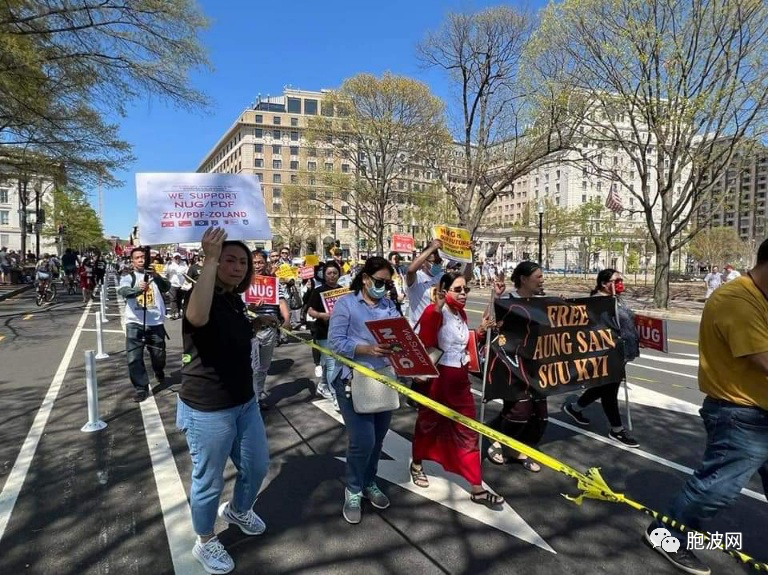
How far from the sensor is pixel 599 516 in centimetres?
363

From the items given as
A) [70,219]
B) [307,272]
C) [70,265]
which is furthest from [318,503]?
[70,219]

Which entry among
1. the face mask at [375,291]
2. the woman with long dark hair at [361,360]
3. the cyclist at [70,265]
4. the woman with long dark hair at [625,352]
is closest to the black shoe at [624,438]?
the woman with long dark hair at [625,352]

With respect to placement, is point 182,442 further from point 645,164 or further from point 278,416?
point 645,164

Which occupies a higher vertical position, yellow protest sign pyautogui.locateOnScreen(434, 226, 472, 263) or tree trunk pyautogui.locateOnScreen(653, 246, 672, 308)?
yellow protest sign pyautogui.locateOnScreen(434, 226, 472, 263)

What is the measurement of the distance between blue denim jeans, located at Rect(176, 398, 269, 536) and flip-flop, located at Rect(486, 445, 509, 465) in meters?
2.34

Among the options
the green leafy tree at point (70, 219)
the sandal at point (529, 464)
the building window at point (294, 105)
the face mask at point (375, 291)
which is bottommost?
the sandal at point (529, 464)

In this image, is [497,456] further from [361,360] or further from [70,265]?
[70,265]

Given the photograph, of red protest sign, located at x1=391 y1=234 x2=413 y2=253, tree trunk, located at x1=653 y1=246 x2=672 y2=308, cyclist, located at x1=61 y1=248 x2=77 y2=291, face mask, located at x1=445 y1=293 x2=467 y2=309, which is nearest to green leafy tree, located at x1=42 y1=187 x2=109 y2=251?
cyclist, located at x1=61 y1=248 x2=77 y2=291

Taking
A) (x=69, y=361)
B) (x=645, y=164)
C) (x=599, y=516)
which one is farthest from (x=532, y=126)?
(x=599, y=516)

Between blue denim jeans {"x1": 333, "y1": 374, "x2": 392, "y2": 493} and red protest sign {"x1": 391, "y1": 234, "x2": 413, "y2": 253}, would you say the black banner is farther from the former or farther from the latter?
red protest sign {"x1": 391, "y1": 234, "x2": 413, "y2": 253}

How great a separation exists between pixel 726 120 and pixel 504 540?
63.6 ft

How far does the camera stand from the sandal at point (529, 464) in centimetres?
441

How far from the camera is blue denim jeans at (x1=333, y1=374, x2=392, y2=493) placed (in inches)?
134

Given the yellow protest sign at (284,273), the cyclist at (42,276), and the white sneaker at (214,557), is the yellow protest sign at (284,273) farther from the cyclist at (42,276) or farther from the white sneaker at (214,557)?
the cyclist at (42,276)
